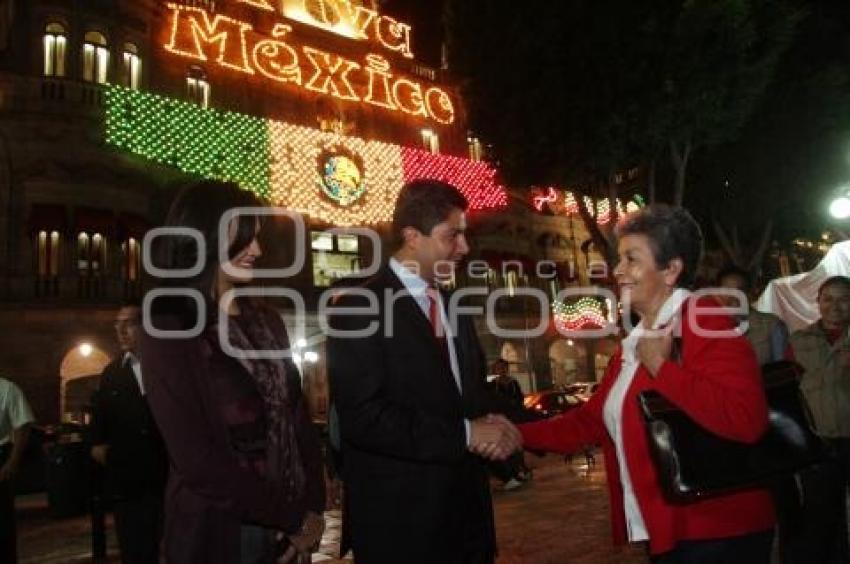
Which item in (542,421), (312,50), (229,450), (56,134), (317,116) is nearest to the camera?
(229,450)

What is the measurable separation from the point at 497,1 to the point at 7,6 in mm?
13367

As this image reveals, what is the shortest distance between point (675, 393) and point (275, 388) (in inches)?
57.3

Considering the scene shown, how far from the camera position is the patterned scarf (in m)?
2.52

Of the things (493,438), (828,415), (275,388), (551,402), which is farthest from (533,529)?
(551,402)

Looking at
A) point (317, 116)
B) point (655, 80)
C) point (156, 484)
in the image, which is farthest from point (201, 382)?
point (317, 116)

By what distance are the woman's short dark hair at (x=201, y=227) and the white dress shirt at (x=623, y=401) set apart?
1610mm

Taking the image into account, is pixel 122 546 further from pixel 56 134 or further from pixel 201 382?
pixel 56 134

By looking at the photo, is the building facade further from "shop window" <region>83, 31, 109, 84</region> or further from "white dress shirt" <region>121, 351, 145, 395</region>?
"white dress shirt" <region>121, 351, 145, 395</region>

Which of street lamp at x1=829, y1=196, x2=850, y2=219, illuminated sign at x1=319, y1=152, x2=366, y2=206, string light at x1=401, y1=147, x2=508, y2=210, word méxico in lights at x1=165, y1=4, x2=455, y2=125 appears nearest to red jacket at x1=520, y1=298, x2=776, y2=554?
street lamp at x1=829, y1=196, x2=850, y2=219

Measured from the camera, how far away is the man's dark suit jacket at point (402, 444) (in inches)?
105

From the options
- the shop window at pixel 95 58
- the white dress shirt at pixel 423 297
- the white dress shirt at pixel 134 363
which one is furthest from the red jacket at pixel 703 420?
the shop window at pixel 95 58

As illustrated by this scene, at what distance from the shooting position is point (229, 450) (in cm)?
231

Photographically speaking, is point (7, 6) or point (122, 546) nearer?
point (122, 546)

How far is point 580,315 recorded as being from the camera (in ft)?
102
